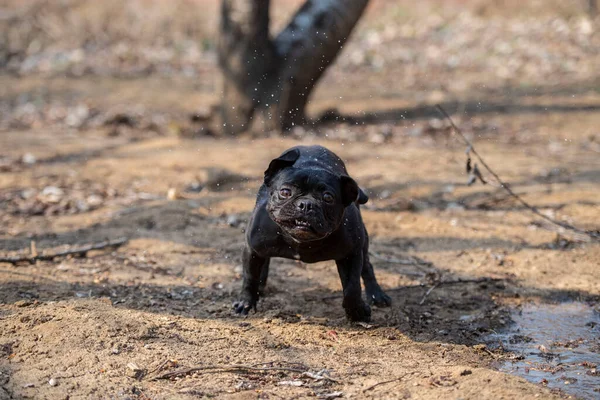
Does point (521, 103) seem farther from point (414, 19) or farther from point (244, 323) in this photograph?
point (244, 323)

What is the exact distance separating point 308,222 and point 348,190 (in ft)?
1.26

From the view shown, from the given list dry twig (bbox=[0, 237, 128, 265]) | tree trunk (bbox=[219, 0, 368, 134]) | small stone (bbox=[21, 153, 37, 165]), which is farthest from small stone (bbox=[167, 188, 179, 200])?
tree trunk (bbox=[219, 0, 368, 134])

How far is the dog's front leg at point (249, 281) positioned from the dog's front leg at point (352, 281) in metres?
0.53

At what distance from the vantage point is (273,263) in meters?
6.44

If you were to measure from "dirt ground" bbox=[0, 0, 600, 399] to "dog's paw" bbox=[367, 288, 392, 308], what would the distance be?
86 millimetres

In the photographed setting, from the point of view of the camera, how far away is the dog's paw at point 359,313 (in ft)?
Result: 16.4

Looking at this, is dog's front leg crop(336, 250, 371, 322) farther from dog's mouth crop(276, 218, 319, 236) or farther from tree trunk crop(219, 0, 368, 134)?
tree trunk crop(219, 0, 368, 134)

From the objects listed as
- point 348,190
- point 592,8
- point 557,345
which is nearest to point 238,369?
point 348,190

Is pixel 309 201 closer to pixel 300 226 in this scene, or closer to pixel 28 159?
pixel 300 226

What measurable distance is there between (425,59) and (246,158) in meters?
9.07

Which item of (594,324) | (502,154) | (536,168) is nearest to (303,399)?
(594,324)

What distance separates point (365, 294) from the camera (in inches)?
224

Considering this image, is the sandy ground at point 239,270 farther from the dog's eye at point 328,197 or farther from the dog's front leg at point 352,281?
the dog's eye at point 328,197

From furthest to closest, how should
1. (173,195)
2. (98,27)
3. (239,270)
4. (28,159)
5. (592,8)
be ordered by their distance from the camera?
(592,8)
(98,27)
(28,159)
(173,195)
(239,270)
